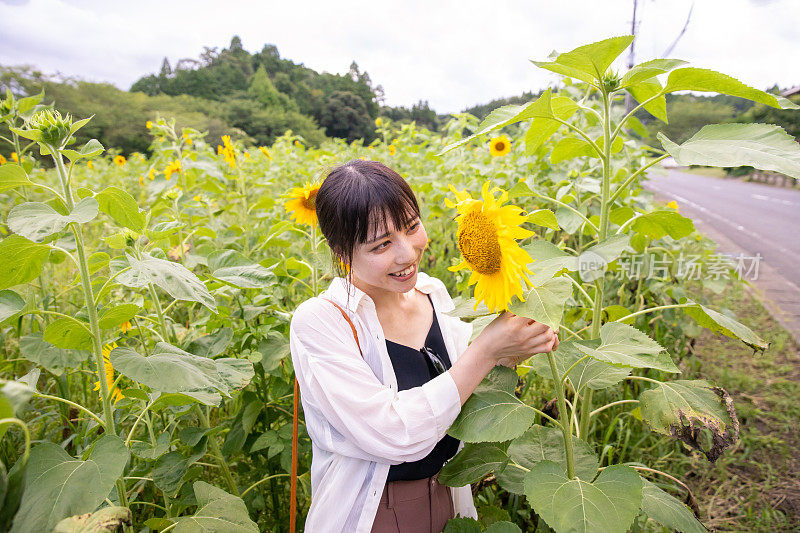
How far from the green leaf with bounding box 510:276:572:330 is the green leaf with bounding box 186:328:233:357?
32.8 inches

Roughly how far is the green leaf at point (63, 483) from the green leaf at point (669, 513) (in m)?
1.02

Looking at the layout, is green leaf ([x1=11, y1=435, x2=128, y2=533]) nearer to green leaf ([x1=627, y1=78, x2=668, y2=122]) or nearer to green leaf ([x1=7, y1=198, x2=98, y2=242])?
green leaf ([x1=7, y1=198, x2=98, y2=242])

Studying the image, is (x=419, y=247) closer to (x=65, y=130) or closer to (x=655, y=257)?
(x=65, y=130)

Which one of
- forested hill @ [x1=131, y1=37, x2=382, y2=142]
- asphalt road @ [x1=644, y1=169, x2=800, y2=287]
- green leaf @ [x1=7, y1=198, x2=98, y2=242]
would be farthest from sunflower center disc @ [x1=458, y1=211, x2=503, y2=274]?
forested hill @ [x1=131, y1=37, x2=382, y2=142]

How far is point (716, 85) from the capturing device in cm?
87

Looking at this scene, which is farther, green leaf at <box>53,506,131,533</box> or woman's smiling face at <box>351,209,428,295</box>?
woman's smiling face at <box>351,209,428,295</box>

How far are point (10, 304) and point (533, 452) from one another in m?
1.15

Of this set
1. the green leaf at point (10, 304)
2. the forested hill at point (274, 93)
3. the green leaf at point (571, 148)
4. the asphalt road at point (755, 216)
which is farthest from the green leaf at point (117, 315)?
the forested hill at point (274, 93)

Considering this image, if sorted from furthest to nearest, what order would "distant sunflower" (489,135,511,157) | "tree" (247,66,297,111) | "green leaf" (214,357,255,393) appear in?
1. "tree" (247,66,297,111)
2. "distant sunflower" (489,135,511,157)
3. "green leaf" (214,357,255,393)

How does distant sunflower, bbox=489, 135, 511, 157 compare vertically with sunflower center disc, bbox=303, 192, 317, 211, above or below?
above

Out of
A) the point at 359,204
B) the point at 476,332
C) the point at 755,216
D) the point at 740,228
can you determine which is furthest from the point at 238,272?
the point at 755,216

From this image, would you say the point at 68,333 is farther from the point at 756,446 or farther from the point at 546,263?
the point at 756,446

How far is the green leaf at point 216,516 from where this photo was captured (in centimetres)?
93

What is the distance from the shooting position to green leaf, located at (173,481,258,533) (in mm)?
935
